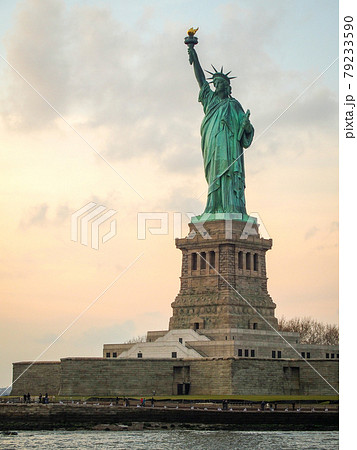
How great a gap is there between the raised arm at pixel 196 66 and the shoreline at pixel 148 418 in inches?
1085

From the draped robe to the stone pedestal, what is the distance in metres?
1.86

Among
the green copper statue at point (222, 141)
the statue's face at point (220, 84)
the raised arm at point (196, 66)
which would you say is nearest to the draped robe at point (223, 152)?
the green copper statue at point (222, 141)

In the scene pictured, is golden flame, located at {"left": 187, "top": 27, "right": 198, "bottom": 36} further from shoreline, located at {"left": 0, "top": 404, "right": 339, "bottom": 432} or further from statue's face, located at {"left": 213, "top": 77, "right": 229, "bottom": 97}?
shoreline, located at {"left": 0, "top": 404, "right": 339, "bottom": 432}

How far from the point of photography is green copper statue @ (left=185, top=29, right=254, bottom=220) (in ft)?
214

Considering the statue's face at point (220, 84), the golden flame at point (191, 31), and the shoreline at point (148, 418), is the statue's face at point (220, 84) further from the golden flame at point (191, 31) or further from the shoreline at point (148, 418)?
the shoreline at point (148, 418)

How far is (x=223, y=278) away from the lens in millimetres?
63062

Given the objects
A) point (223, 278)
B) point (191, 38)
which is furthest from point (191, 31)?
point (223, 278)

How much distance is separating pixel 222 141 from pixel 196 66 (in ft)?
19.5

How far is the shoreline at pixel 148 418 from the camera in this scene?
46.4 meters

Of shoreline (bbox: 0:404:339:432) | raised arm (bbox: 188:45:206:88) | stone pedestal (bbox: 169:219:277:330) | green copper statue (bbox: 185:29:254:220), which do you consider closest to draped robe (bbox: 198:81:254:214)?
green copper statue (bbox: 185:29:254:220)

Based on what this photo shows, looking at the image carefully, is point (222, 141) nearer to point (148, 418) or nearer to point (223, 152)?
point (223, 152)

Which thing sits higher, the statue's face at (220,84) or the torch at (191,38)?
the torch at (191,38)

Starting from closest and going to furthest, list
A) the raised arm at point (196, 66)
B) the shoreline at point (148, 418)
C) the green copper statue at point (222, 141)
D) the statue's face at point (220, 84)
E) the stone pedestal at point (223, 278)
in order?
the shoreline at point (148, 418), the stone pedestal at point (223, 278), the green copper statue at point (222, 141), the statue's face at point (220, 84), the raised arm at point (196, 66)
